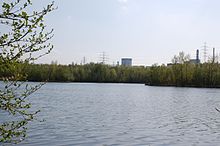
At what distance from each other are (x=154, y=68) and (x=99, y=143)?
83.4m

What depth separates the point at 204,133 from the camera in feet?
58.1

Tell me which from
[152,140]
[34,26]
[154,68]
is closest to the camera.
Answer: [34,26]

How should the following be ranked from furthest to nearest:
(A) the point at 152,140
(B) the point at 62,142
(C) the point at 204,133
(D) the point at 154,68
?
(D) the point at 154,68 → (C) the point at 204,133 → (A) the point at 152,140 → (B) the point at 62,142

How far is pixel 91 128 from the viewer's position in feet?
58.4

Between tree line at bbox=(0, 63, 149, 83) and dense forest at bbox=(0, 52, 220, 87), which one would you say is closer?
dense forest at bbox=(0, 52, 220, 87)

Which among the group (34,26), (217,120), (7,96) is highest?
(34,26)

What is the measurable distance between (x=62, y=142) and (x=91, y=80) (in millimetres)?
104400

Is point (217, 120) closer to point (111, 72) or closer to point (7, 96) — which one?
point (7, 96)

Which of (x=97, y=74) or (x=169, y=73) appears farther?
(x=97, y=74)

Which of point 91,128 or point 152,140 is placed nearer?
point 152,140

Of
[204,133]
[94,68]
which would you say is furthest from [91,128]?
[94,68]

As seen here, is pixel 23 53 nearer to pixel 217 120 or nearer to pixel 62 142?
pixel 62 142

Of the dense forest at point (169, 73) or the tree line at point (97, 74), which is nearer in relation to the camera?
the dense forest at point (169, 73)

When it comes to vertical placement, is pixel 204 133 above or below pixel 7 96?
below
